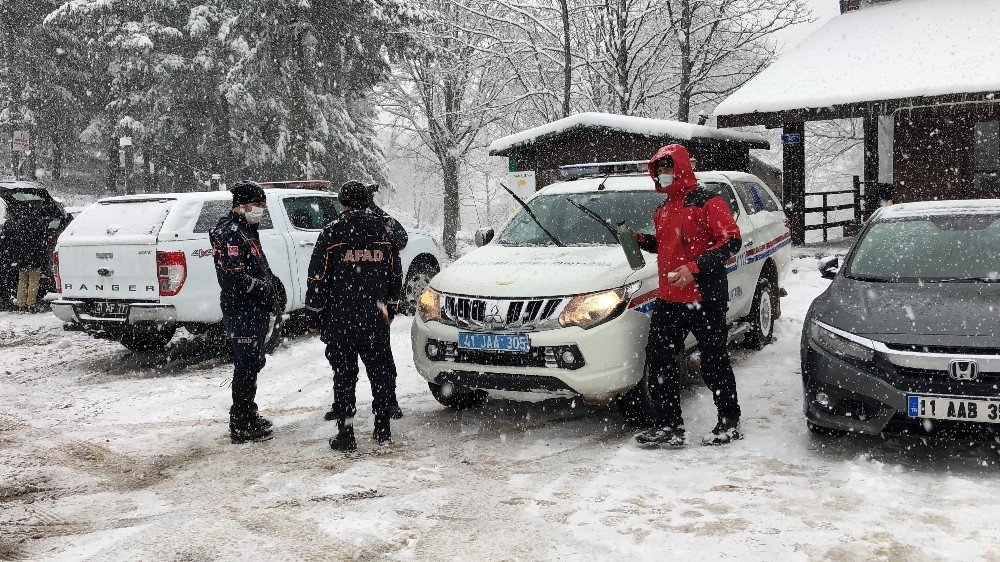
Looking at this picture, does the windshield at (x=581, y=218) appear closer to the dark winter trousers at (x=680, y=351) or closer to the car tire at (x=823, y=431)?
the dark winter trousers at (x=680, y=351)

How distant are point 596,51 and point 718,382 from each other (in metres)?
21.0

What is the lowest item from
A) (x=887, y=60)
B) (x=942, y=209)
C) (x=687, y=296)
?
(x=687, y=296)

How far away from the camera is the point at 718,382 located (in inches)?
213

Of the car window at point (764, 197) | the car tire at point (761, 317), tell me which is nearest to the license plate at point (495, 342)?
the car tire at point (761, 317)

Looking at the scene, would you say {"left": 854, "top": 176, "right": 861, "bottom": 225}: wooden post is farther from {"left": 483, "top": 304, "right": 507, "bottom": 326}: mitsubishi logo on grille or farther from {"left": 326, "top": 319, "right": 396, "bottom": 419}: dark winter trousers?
{"left": 326, "top": 319, "right": 396, "bottom": 419}: dark winter trousers

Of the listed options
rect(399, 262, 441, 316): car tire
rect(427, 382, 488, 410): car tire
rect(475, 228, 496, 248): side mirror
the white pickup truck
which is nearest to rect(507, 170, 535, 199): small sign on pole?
rect(399, 262, 441, 316): car tire

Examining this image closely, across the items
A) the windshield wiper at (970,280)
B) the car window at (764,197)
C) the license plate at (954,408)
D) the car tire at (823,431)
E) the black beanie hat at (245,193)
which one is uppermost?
Answer: the black beanie hat at (245,193)

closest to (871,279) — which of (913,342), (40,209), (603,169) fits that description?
(913,342)

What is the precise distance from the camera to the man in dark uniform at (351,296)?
539cm

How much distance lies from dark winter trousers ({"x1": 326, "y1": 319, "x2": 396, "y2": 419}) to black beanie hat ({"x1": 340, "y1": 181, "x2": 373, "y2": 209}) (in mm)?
795

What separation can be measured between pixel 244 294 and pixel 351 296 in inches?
32.2

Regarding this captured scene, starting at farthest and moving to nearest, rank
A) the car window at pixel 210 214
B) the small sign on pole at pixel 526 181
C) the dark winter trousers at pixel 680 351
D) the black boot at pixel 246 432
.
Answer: the small sign on pole at pixel 526 181
the car window at pixel 210 214
the black boot at pixel 246 432
the dark winter trousers at pixel 680 351

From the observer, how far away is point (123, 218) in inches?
324

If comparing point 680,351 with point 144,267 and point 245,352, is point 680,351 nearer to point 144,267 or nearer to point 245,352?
point 245,352
